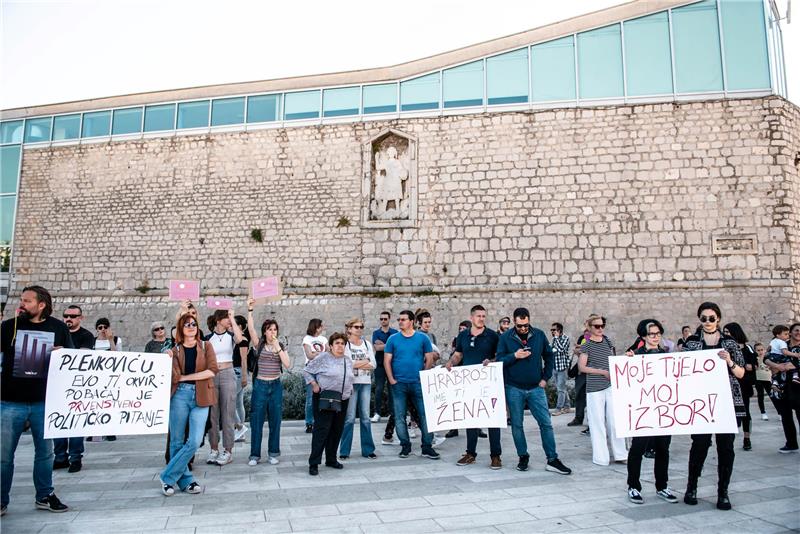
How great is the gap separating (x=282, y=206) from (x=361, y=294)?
3.95m

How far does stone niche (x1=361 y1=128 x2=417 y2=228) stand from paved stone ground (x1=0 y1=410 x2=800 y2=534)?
939 centimetres

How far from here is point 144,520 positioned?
14.4 ft

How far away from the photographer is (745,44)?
13.7m

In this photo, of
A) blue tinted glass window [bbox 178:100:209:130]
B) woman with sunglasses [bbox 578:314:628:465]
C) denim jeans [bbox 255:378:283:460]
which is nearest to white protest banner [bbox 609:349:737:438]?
woman with sunglasses [bbox 578:314:628:465]

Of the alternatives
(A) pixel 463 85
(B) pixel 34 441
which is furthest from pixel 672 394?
(A) pixel 463 85

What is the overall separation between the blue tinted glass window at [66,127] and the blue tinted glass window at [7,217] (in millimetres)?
2795

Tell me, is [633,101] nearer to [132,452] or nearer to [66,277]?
[132,452]

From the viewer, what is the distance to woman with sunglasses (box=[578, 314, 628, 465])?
6516mm

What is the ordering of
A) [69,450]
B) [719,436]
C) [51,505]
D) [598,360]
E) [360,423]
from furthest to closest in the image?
[360,423]
[598,360]
[69,450]
[719,436]
[51,505]

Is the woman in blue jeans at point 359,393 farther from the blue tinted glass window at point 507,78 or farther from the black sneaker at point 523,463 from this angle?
the blue tinted glass window at point 507,78

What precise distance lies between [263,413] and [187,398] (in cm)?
149

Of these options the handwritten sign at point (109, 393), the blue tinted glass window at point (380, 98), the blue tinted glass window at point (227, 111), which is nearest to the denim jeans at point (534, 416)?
the handwritten sign at point (109, 393)

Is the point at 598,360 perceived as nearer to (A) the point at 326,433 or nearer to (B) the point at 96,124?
(A) the point at 326,433

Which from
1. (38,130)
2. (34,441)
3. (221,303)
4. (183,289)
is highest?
(38,130)
